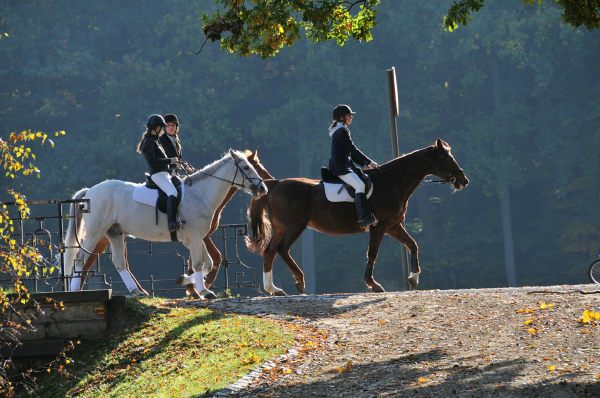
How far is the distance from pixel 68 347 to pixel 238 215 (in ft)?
137

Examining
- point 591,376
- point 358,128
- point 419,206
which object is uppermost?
point 358,128

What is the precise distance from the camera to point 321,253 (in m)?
55.3

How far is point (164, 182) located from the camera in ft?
61.5

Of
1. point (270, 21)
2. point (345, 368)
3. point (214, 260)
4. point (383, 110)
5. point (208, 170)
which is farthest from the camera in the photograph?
point (383, 110)

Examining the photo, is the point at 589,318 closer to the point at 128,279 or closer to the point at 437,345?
the point at 437,345

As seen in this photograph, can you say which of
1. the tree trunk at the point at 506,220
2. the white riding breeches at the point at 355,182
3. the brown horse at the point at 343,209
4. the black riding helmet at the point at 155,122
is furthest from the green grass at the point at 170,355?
the tree trunk at the point at 506,220

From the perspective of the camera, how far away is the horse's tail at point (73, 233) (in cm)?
1898

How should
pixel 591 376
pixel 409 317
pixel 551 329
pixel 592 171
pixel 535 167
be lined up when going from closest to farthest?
pixel 591 376 → pixel 551 329 → pixel 409 317 → pixel 592 171 → pixel 535 167

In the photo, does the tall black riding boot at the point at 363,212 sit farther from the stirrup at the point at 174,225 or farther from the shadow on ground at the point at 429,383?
the shadow on ground at the point at 429,383

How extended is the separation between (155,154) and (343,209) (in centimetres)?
346

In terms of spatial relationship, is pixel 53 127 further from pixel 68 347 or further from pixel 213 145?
pixel 68 347

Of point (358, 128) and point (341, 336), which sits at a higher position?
point (358, 128)

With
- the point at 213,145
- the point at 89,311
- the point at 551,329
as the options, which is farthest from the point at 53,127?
the point at 551,329

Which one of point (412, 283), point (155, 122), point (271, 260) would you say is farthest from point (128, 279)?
point (412, 283)
